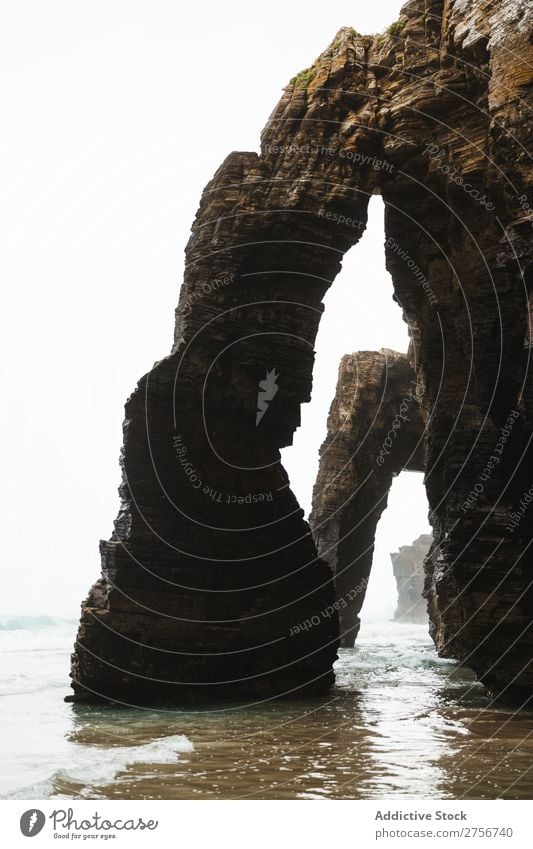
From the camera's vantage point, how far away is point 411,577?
9556 cm

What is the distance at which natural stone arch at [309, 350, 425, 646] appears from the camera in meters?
39.7

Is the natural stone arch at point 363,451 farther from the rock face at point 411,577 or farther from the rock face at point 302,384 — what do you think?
the rock face at point 411,577

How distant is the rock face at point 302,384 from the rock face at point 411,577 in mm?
66622

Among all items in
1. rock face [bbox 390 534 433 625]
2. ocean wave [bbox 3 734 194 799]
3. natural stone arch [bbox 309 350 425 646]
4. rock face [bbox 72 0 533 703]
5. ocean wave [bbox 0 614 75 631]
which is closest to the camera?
ocean wave [bbox 3 734 194 799]

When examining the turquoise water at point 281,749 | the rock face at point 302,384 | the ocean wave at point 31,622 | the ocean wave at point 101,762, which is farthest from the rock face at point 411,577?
the ocean wave at point 101,762

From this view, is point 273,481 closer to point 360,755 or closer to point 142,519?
point 142,519

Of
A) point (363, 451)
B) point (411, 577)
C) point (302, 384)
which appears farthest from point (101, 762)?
point (411, 577)

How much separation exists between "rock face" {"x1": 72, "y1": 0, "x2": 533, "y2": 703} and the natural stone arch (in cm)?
1555

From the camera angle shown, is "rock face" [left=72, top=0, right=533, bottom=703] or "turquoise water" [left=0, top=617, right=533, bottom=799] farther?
"rock face" [left=72, top=0, right=533, bottom=703]

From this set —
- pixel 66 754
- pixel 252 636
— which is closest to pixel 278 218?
pixel 252 636

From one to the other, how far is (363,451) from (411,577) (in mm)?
58868

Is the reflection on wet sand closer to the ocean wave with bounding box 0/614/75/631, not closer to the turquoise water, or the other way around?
the turquoise water

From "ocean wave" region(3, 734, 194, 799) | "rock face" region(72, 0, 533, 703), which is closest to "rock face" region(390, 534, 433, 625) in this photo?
"rock face" region(72, 0, 533, 703)

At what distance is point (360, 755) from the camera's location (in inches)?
498
